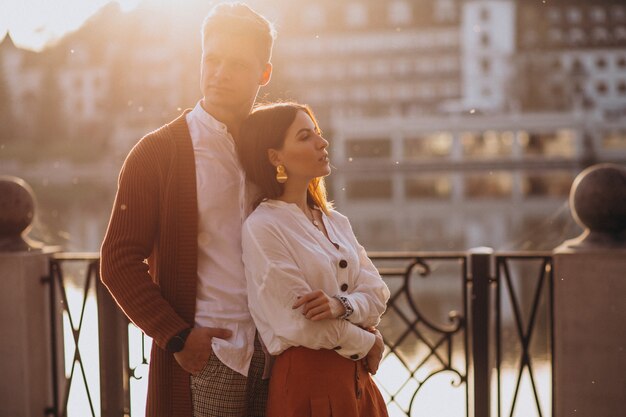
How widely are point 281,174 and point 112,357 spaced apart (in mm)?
2039

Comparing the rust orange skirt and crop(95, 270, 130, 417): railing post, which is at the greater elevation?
the rust orange skirt

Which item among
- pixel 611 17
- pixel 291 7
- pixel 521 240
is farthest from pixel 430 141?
pixel 521 240

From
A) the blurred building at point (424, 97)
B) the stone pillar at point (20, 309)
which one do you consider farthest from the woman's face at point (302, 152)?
→ the blurred building at point (424, 97)

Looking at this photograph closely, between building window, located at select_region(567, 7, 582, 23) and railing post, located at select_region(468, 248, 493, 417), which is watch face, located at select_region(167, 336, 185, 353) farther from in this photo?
building window, located at select_region(567, 7, 582, 23)

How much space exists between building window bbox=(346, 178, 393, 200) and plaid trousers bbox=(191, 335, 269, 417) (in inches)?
1645

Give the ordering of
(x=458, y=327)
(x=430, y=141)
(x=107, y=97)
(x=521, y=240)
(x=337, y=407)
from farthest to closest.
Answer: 1. (x=430, y=141)
2. (x=107, y=97)
3. (x=521, y=240)
4. (x=458, y=327)
5. (x=337, y=407)

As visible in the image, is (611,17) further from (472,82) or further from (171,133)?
(171,133)

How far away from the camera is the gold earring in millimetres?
2023

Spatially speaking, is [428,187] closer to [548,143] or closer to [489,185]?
[489,185]

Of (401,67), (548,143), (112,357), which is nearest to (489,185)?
(548,143)

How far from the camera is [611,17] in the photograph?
68375mm

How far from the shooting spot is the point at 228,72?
2074mm

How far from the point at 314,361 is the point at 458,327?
1831mm

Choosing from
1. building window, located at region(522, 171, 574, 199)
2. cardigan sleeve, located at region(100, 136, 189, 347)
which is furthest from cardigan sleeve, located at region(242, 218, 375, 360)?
building window, located at region(522, 171, 574, 199)
